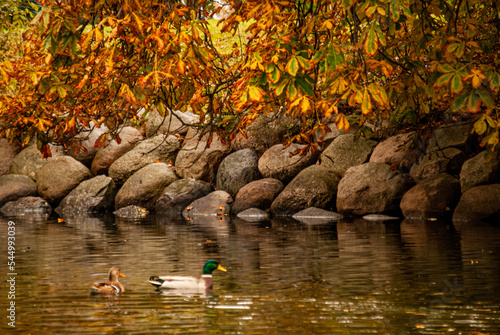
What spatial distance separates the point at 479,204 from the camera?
60.3 ft

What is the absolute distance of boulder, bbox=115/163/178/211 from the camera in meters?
25.9

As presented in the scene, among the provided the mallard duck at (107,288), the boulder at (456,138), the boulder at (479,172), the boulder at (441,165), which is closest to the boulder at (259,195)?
the boulder at (441,165)

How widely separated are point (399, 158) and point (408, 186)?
1.05m

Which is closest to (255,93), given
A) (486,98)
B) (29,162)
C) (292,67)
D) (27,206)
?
(292,67)

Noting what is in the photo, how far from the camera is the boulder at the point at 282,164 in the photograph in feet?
78.4

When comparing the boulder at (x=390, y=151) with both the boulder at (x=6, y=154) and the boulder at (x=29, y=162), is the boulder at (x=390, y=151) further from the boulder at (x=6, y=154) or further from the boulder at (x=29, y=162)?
the boulder at (x=6, y=154)

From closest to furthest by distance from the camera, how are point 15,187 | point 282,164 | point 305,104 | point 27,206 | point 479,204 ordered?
1. point 305,104
2. point 479,204
3. point 282,164
4. point 27,206
5. point 15,187

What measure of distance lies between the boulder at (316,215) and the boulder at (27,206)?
10.5m

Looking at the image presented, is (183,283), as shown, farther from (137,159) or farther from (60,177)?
(60,177)

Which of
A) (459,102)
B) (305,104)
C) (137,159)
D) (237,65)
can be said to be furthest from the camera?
(137,159)

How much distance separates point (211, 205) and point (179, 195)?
5.04 ft

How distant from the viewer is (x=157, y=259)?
41.2 feet

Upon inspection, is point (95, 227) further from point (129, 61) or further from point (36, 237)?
point (129, 61)

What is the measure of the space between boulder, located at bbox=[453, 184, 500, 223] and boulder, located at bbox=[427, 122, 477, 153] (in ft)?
8.13
